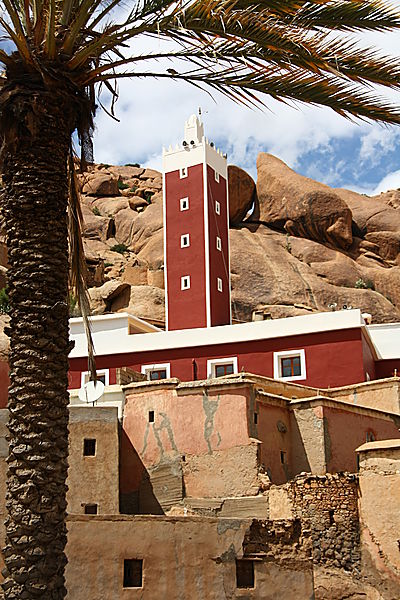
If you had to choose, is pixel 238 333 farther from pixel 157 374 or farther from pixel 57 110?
pixel 57 110

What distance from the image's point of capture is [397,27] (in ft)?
42.2

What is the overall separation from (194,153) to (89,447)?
20.1 meters

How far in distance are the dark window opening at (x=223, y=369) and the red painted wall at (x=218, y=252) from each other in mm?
3979

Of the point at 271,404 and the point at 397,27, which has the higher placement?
the point at 397,27

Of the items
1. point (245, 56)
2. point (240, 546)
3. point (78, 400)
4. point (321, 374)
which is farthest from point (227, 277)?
point (245, 56)

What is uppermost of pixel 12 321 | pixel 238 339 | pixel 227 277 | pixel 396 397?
pixel 227 277

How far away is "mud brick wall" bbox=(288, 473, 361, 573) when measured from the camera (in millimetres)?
24172

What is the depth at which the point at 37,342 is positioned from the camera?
Answer: 470 inches

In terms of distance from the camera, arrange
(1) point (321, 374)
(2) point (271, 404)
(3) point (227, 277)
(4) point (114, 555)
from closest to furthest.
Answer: (4) point (114, 555), (2) point (271, 404), (1) point (321, 374), (3) point (227, 277)

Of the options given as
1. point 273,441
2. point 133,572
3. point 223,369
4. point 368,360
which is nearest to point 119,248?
point 223,369

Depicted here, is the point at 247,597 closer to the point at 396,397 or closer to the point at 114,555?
the point at 114,555

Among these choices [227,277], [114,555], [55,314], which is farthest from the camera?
[227,277]

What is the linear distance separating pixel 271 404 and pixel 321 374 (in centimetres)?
676

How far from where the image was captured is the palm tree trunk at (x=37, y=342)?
1134 centimetres
